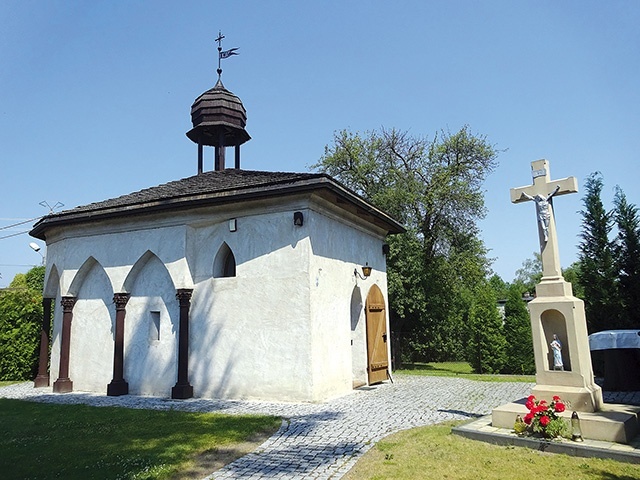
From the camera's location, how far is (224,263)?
11367mm

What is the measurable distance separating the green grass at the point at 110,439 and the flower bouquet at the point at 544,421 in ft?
12.0

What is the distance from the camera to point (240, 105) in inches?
619

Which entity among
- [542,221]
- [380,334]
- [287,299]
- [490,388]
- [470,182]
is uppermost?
[470,182]

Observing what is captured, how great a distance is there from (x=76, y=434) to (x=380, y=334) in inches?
325

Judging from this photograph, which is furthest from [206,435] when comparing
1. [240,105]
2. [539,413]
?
[240,105]

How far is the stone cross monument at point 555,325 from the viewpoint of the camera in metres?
6.64

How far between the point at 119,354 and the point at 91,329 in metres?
1.65

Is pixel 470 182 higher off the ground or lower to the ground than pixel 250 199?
higher

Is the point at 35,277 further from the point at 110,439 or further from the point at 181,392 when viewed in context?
the point at 110,439

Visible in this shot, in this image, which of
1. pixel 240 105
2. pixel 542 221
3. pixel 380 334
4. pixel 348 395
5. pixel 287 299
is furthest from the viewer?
pixel 240 105

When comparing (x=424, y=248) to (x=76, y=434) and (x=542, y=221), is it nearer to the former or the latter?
(x=542, y=221)

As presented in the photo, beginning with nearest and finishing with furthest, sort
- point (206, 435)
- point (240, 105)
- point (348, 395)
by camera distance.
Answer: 1. point (206, 435)
2. point (348, 395)
3. point (240, 105)

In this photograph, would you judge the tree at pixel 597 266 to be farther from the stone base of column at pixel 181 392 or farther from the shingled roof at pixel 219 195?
the stone base of column at pixel 181 392

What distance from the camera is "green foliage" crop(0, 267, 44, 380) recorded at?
608 inches
